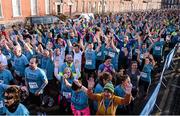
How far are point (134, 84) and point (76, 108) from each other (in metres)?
2.28

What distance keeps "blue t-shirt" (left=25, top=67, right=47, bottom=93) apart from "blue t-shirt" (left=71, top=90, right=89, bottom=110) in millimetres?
1238

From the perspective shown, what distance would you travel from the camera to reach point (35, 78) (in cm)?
661

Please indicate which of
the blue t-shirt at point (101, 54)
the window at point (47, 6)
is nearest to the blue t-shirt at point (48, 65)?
the blue t-shirt at point (101, 54)

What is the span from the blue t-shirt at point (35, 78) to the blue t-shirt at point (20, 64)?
1052 mm

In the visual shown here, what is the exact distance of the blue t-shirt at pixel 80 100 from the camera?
5.54 meters

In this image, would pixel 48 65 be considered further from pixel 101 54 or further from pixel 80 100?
pixel 80 100

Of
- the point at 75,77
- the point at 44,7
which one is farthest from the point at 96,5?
the point at 75,77

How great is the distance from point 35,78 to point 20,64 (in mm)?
1353

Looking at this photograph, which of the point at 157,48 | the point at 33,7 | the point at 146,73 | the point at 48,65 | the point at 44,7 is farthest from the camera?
the point at 44,7

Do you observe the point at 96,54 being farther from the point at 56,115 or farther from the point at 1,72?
the point at 1,72

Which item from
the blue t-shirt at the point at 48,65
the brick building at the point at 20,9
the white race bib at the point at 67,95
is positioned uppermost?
the brick building at the point at 20,9

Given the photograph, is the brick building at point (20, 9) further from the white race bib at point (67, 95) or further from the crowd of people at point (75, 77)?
the white race bib at point (67, 95)

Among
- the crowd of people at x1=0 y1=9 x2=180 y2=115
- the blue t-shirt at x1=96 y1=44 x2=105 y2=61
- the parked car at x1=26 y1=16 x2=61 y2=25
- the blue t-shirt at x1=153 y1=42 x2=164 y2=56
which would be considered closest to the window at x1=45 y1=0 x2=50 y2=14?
the parked car at x1=26 y1=16 x2=61 y2=25

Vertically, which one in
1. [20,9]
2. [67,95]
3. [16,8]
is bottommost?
[67,95]
